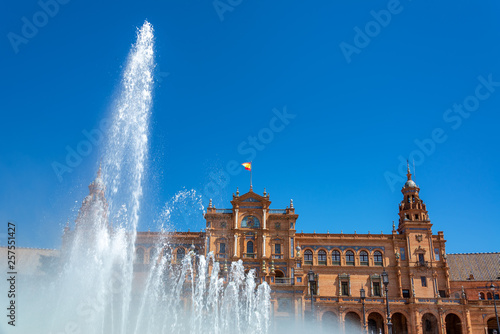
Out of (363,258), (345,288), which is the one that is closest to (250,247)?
(345,288)

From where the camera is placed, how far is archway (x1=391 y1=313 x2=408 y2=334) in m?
70.0

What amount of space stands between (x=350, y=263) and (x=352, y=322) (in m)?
9.30

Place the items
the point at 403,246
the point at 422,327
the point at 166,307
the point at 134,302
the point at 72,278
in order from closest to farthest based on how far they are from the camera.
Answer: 1. the point at 72,278
2. the point at 134,302
3. the point at 166,307
4. the point at 422,327
5. the point at 403,246

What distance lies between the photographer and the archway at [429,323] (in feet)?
231

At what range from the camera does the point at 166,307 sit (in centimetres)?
5872

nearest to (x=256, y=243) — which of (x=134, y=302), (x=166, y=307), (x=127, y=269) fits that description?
(x=166, y=307)

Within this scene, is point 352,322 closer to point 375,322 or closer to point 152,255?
point 375,322

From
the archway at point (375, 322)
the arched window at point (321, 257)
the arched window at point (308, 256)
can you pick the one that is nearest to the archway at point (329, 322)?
the archway at point (375, 322)

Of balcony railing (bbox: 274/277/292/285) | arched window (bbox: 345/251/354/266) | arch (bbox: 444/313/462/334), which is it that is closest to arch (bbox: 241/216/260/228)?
balcony railing (bbox: 274/277/292/285)

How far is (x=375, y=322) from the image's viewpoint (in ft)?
233

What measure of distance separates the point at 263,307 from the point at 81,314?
31.9 m

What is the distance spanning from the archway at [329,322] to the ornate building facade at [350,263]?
141 mm

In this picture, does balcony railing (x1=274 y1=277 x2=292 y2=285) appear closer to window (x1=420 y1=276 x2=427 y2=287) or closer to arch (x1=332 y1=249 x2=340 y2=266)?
arch (x1=332 y1=249 x2=340 y2=266)

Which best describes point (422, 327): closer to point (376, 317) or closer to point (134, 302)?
point (376, 317)
